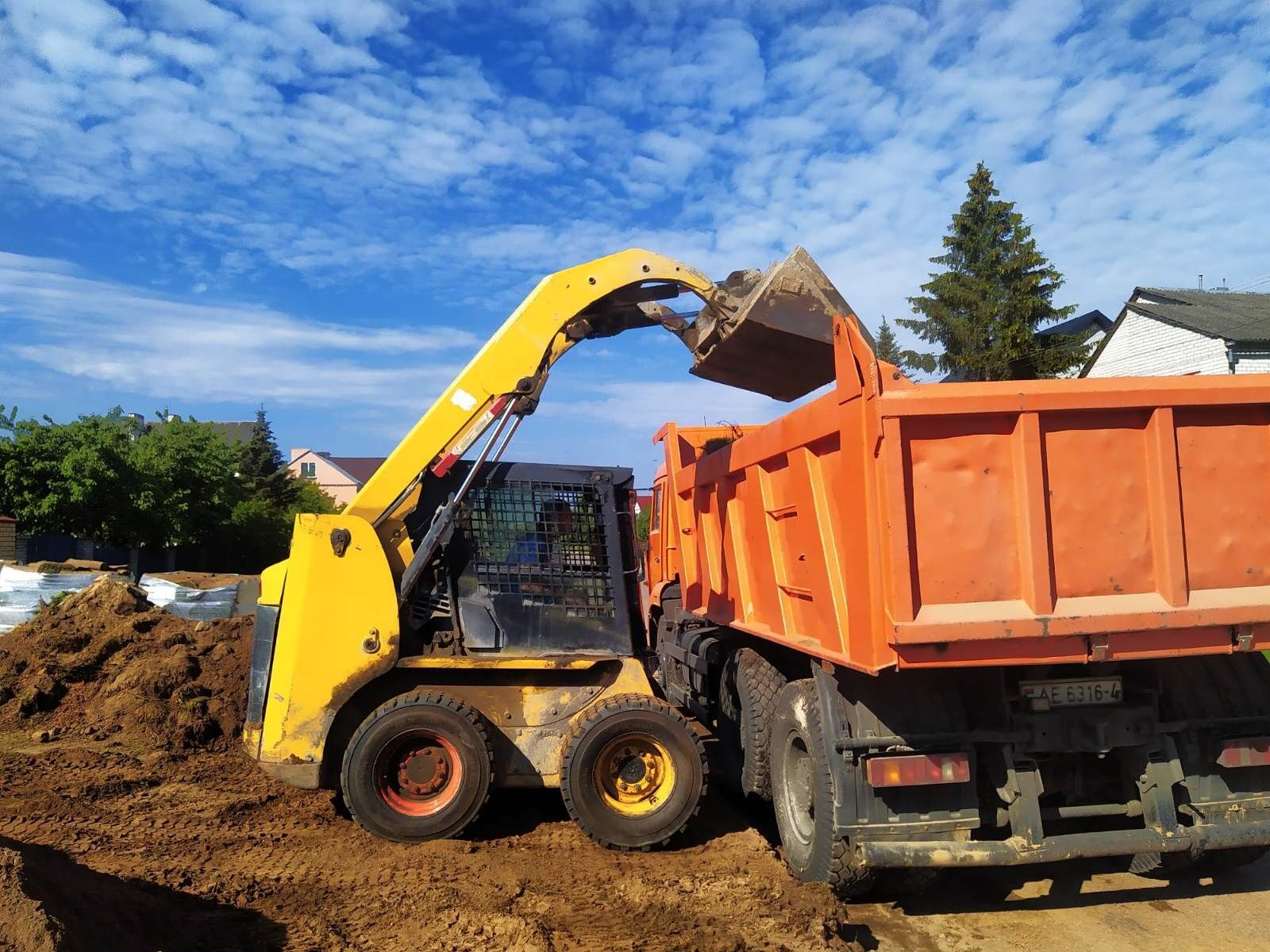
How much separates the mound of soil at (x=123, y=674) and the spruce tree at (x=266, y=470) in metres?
25.3

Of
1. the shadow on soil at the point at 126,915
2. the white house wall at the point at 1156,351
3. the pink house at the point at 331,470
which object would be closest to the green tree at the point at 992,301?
the white house wall at the point at 1156,351

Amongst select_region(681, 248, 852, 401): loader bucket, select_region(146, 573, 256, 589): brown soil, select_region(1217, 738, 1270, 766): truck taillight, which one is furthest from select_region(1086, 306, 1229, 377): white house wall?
select_region(146, 573, 256, 589): brown soil

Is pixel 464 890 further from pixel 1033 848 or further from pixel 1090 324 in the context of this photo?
pixel 1090 324

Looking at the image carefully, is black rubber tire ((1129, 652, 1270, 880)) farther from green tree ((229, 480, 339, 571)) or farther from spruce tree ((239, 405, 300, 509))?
spruce tree ((239, 405, 300, 509))

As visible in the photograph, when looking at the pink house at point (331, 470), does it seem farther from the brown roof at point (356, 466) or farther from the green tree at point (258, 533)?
the green tree at point (258, 533)

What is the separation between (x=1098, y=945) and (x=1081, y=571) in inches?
71.8

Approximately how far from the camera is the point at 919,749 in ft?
13.5

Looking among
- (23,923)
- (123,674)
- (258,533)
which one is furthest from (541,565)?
(258,533)

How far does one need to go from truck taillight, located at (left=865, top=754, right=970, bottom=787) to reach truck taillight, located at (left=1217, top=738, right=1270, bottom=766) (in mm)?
1259

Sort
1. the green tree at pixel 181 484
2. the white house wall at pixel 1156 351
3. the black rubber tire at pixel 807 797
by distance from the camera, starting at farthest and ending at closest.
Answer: the green tree at pixel 181 484 < the white house wall at pixel 1156 351 < the black rubber tire at pixel 807 797

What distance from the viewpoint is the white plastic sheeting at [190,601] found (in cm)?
1333

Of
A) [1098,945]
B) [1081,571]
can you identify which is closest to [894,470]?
[1081,571]

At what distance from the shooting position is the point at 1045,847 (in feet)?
13.3

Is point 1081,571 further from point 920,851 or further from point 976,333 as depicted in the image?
point 976,333
